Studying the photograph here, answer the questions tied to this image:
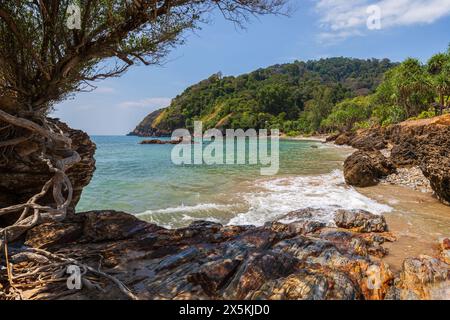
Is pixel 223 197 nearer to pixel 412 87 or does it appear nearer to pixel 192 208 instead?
pixel 192 208

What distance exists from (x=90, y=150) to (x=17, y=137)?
3094mm

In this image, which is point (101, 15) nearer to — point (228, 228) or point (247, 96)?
point (228, 228)

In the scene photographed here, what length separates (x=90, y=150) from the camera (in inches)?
363

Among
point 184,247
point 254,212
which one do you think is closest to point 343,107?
point 254,212

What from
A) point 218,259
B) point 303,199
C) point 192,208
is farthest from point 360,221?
point 192,208

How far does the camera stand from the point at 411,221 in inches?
383

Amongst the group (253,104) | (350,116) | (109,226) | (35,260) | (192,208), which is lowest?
(192,208)

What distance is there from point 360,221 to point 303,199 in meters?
5.46

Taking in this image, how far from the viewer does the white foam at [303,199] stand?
11.4 metres

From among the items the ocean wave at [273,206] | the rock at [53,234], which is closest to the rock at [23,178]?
the rock at [53,234]

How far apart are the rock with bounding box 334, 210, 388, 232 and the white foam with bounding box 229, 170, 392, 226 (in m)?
0.41

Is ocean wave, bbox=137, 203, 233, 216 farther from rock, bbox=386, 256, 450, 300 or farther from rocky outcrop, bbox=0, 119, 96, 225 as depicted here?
rock, bbox=386, 256, 450, 300

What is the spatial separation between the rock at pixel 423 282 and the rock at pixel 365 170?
12.7m

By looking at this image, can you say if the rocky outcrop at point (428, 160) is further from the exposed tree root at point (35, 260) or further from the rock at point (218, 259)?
the exposed tree root at point (35, 260)
